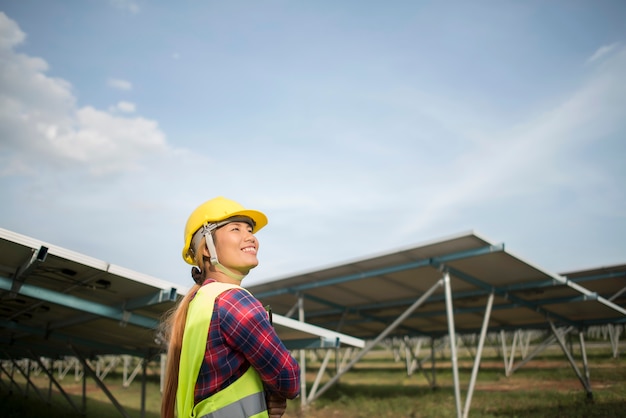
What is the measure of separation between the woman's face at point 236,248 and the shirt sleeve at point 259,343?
33 centimetres

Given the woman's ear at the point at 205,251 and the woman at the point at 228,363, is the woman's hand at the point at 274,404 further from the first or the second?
the woman's ear at the point at 205,251

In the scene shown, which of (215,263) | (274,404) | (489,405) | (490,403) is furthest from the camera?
(490,403)

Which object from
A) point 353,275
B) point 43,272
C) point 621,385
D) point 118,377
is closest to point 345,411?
point 353,275

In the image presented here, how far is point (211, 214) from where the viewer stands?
95.3 inches

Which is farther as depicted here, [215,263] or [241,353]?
[215,263]

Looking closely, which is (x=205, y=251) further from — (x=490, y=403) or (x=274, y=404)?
(x=490, y=403)

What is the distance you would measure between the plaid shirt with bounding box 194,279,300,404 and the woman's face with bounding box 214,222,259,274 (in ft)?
1.08

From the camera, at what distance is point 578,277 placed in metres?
13.0

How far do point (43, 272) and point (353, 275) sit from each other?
654 centimetres

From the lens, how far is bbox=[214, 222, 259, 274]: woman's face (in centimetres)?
234

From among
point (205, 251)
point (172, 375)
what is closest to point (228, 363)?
point (172, 375)

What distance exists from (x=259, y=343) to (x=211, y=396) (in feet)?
0.97

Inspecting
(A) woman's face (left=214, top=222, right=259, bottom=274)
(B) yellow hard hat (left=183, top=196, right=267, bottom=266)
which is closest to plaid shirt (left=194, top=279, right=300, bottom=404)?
(A) woman's face (left=214, top=222, right=259, bottom=274)

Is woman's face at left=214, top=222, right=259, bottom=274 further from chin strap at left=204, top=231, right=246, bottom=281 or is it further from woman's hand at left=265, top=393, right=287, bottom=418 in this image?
woman's hand at left=265, top=393, right=287, bottom=418
